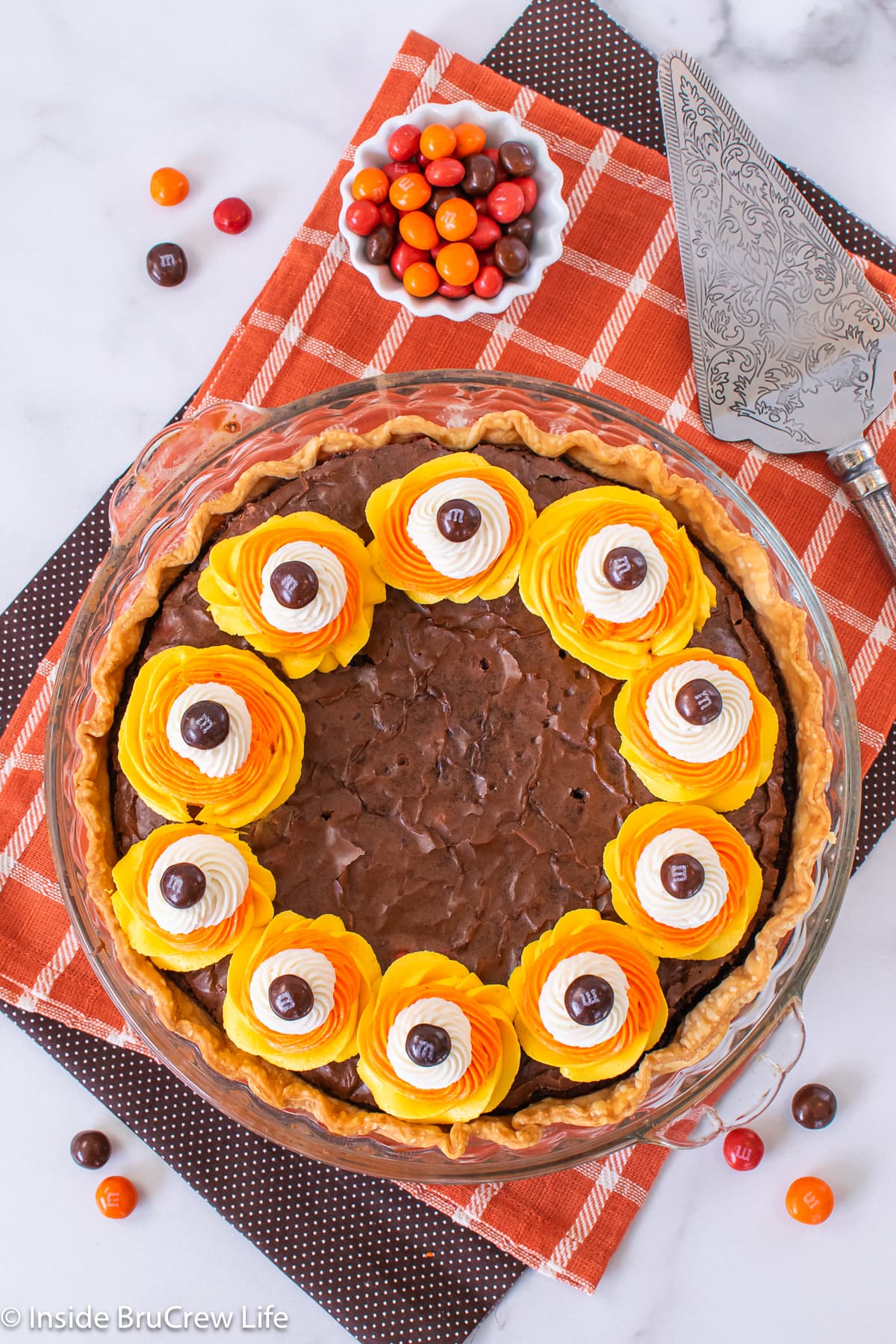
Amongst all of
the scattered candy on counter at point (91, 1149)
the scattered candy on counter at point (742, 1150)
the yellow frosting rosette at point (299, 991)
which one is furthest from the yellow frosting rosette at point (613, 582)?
the scattered candy on counter at point (91, 1149)

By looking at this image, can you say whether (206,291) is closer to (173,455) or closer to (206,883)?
(173,455)

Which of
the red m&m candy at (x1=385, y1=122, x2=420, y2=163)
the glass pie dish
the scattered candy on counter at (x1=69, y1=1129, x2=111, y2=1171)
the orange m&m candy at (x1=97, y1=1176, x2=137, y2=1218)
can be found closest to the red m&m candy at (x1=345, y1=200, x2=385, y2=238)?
the red m&m candy at (x1=385, y1=122, x2=420, y2=163)

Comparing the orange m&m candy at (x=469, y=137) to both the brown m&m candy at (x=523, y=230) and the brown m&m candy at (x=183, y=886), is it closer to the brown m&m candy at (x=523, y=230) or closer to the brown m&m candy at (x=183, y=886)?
the brown m&m candy at (x=523, y=230)

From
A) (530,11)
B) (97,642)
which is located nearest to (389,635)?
(97,642)

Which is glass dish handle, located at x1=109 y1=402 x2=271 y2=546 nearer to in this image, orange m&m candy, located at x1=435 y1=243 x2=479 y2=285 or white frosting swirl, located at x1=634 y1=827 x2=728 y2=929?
orange m&m candy, located at x1=435 y1=243 x2=479 y2=285

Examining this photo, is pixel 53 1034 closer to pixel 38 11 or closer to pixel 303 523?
pixel 303 523
